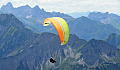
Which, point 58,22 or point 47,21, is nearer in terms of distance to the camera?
point 58,22

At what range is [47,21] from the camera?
73.2 m

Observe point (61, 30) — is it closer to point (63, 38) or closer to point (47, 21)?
point (63, 38)

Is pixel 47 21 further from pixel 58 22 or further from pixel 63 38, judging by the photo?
pixel 63 38

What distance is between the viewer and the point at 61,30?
65.5 meters

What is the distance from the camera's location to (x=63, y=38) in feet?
212

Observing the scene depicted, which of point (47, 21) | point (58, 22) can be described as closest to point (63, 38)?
point (58, 22)

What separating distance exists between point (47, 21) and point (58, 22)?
633cm

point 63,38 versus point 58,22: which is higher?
point 58,22

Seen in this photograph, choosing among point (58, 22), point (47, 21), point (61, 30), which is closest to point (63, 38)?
point (61, 30)

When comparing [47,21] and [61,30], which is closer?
[61,30]

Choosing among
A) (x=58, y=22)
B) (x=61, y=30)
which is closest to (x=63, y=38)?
(x=61, y=30)

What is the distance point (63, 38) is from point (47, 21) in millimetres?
12276
